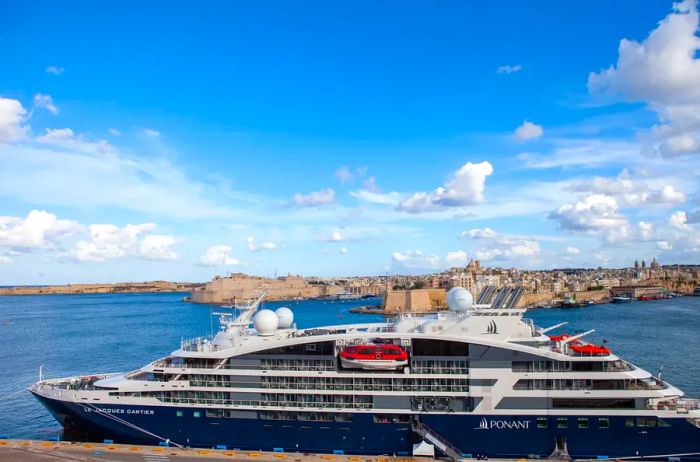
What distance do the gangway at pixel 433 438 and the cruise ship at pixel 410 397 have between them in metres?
0.04

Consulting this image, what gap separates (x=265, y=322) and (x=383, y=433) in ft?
19.5

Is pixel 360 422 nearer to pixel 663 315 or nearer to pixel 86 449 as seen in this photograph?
pixel 86 449

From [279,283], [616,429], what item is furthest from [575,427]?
[279,283]

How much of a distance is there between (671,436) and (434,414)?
724cm

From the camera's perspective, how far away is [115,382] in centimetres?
1983

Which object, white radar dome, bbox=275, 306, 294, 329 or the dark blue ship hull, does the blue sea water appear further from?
white radar dome, bbox=275, 306, 294, 329

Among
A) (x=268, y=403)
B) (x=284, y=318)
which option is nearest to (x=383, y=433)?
(x=268, y=403)

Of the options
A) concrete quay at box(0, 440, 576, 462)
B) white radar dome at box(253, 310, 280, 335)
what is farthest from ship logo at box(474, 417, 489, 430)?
white radar dome at box(253, 310, 280, 335)

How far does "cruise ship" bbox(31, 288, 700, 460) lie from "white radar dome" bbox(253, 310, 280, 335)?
0.41 metres

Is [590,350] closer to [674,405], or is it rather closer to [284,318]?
[674,405]

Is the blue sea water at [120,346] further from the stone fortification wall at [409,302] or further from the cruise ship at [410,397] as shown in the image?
the stone fortification wall at [409,302]

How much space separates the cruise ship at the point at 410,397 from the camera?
1722 centimetres

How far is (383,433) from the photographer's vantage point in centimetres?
1814

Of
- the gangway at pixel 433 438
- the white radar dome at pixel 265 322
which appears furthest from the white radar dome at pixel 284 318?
the gangway at pixel 433 438
